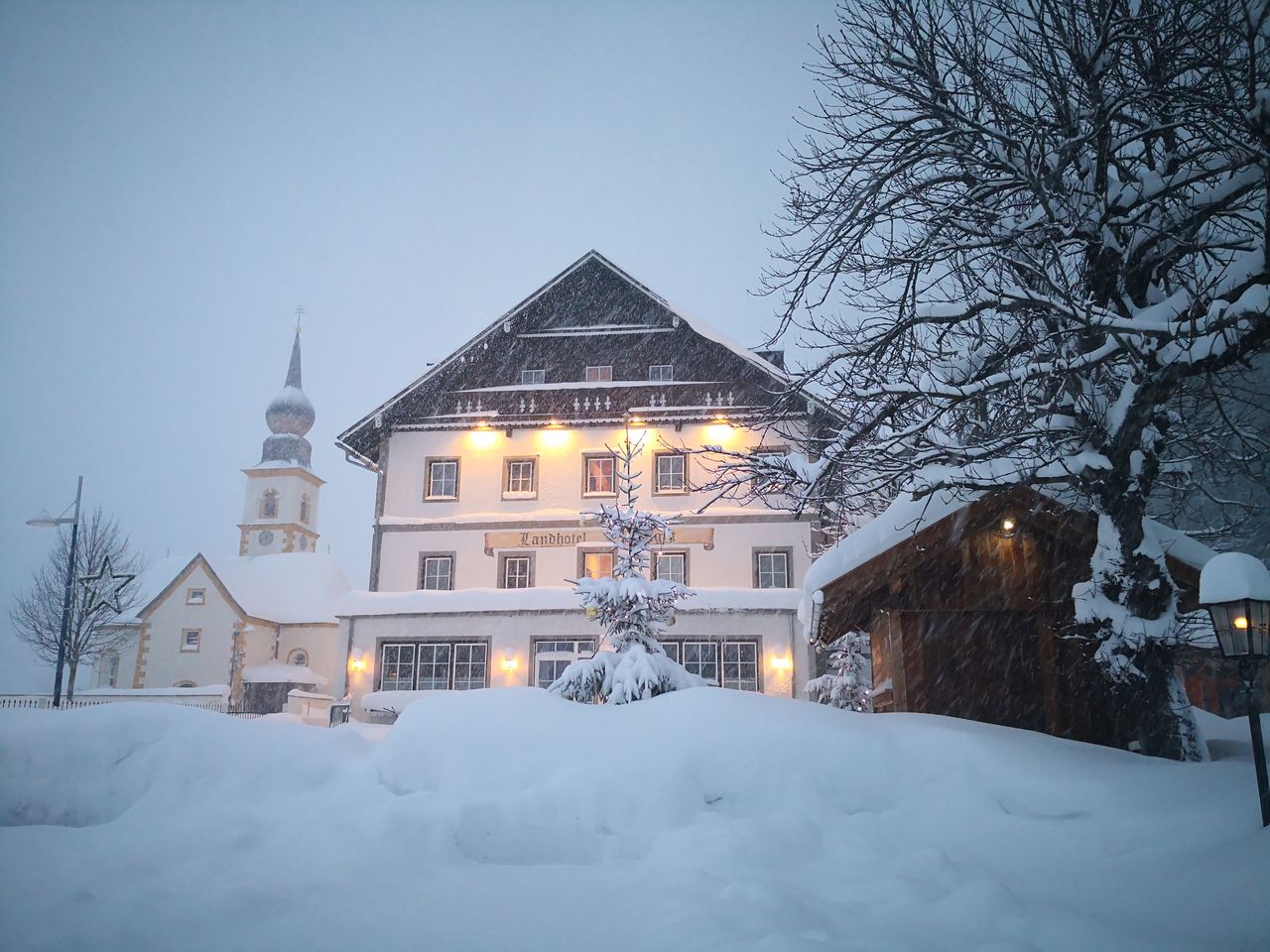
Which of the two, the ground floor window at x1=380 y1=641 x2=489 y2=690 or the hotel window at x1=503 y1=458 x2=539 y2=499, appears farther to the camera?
the hotel window at x1=503 y1=458 x2=539 y2=499

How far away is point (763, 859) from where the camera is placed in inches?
242

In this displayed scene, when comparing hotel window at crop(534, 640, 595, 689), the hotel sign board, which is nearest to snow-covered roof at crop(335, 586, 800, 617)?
hotel window at crop(534, 640, 595, 689)

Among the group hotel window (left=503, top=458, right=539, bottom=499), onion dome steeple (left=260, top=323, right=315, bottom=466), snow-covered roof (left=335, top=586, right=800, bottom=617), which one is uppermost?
onion dome steeple (left=260, top=323, right=315, bottom=466)

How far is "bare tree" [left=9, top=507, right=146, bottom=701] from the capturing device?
3503 cm

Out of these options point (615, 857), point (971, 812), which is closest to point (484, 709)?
point (615, 857)

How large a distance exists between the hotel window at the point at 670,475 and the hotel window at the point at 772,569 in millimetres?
3315

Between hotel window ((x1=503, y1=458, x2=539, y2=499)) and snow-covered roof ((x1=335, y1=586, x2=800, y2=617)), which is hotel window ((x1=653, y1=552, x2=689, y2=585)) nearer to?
snow-covered roof ((x1=335, y1=586, x2=800, y2=617))

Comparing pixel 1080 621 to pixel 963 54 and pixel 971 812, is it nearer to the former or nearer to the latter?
pixel 971 812

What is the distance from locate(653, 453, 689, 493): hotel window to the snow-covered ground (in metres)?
18.4

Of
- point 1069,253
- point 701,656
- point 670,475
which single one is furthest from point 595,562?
point 1069,253

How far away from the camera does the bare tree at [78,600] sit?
115 ft

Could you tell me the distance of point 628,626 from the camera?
14859mm

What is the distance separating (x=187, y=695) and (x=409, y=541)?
11919 mm

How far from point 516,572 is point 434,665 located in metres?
3.97
